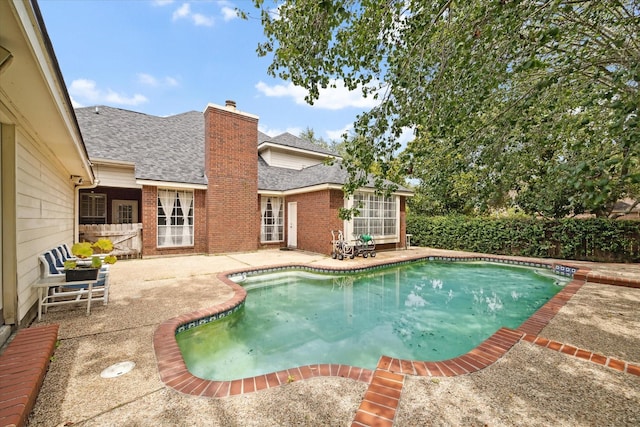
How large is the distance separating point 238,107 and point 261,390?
12.4 m

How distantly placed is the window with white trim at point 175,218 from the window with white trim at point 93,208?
5.70 m

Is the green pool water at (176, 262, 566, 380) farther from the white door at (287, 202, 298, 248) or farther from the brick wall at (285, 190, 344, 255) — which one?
the white door at (287, 202, 298, 248)

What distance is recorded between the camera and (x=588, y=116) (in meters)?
4.95

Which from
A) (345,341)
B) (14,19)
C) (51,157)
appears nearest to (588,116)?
(345,341)

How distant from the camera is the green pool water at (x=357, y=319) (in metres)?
3.94

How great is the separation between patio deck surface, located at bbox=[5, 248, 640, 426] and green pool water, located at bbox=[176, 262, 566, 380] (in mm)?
922

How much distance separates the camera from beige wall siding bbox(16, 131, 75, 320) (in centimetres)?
366

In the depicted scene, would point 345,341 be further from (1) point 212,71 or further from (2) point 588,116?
(1) point 212,71

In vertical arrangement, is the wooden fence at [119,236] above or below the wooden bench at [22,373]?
above

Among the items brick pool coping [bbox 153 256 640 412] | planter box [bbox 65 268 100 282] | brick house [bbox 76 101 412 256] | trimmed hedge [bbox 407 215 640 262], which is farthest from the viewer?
brick house [bbox 76 101 412 256]

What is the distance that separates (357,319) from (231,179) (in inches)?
349

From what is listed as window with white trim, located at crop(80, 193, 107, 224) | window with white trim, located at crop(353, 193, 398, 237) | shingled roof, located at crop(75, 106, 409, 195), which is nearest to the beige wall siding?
shingled roof, located at crop(75, 106, 409, 195)

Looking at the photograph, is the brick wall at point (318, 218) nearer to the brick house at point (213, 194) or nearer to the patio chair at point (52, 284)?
the brick house at point (213, 194)

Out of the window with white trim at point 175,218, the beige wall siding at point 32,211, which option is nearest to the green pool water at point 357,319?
the beige wall siding at point 32,211
